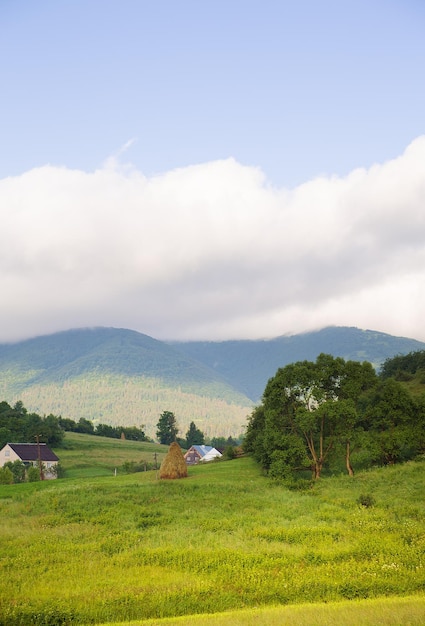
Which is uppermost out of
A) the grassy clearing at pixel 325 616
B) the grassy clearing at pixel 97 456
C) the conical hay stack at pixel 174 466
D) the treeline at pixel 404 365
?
the treeline at pixel 404 365

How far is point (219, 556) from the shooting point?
25594 millimetres

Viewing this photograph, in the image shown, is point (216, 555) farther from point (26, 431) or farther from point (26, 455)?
point (26, 431)

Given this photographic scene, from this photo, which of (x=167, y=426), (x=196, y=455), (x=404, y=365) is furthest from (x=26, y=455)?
(x=404, y=365)

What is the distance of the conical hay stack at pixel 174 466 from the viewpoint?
2527 inches

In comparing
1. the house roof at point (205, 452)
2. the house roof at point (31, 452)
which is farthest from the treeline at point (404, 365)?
the house roof at point (31, 452)

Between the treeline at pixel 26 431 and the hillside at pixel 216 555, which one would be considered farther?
the treeline at pixel 26 431

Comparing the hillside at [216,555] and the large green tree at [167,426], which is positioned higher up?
the hillside at [216,555]

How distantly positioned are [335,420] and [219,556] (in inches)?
1322

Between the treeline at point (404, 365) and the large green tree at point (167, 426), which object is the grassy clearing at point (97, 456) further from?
the treeline at point (404, 365)

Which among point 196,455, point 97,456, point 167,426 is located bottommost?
point 196,455

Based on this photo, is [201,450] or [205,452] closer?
[201,450]

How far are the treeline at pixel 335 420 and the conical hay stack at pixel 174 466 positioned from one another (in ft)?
36.8

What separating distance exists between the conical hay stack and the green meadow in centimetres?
1515

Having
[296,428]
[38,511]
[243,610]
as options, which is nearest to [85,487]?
[38,511]
